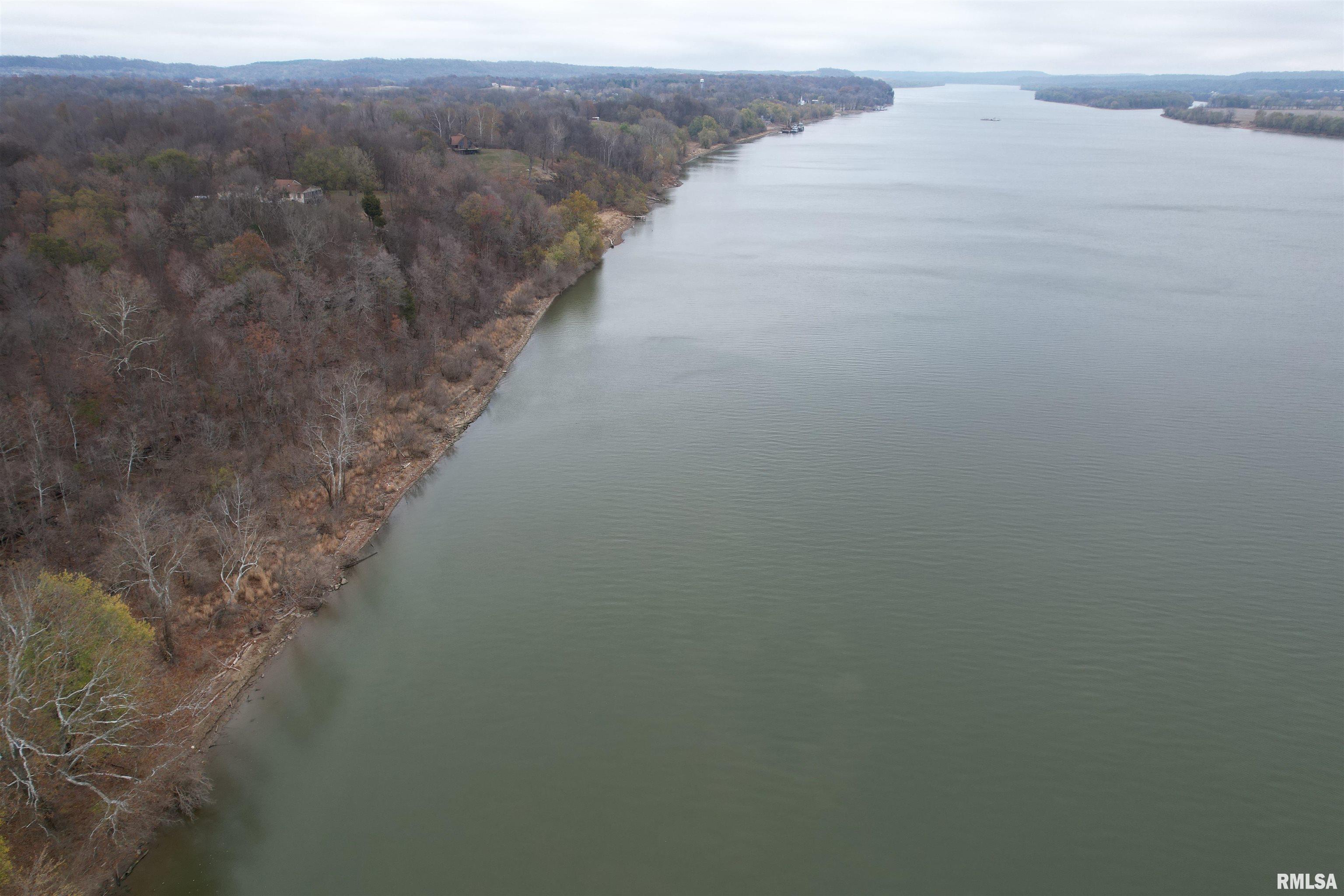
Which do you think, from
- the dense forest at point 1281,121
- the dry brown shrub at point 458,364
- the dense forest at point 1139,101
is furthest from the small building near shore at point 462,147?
the dense forest at point 1139,101

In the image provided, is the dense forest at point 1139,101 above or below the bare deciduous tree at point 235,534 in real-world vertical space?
above

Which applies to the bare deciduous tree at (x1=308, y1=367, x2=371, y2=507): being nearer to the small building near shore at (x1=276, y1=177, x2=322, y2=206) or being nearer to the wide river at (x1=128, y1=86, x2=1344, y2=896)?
the wide river at (x1=128, y1=86, x2=1344, y2=896)

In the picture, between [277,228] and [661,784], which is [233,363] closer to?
[277,228]

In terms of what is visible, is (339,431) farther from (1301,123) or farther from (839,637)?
(1301,123)

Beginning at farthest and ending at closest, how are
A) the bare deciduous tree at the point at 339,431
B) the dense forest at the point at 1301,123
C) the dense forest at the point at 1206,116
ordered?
the dense forest at the point at 1206,116 → the dense forest at the point at 1301,123 → the bare deciduous tree at the point at 339,431

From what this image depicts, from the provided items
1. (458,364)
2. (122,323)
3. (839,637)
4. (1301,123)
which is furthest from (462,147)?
(1301,123)

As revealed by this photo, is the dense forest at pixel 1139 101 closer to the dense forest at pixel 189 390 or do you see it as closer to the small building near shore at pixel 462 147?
the small building near shore at pixel 462 147
